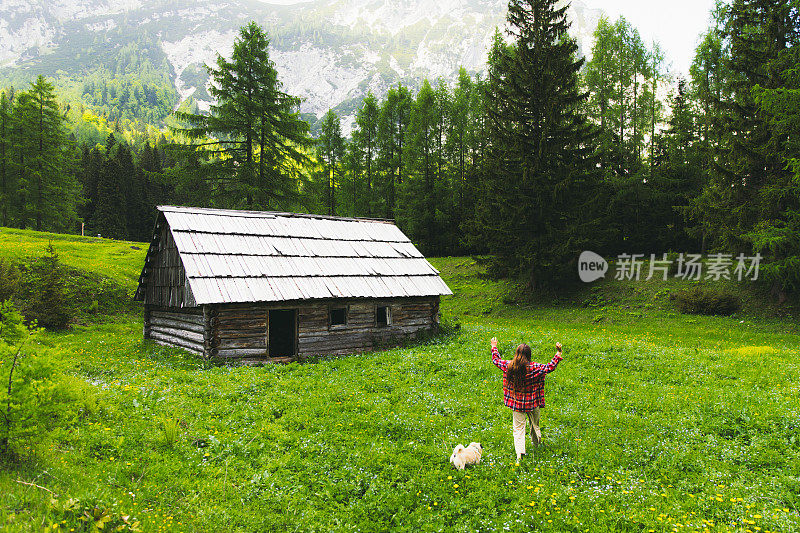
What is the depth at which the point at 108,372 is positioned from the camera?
12828 millimetres

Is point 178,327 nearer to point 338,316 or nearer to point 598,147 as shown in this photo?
point 338,316

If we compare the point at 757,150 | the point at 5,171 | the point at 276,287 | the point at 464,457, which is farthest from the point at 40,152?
the point at 757,150

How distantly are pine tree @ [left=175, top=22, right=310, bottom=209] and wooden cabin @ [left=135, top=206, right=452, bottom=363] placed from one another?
10.3 metres

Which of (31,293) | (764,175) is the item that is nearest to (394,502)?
(31,293)

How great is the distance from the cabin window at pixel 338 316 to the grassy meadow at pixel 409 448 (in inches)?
125

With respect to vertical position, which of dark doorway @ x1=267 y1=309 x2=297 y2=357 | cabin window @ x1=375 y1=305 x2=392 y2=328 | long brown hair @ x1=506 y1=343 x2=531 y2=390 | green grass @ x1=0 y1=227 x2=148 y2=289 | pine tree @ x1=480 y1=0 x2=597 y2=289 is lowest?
dark doorway @ x1=267 y1=309 x2=297 y2=357

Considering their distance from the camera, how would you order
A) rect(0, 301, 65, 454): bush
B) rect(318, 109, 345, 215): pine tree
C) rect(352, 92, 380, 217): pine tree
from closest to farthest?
rect(0, 301, 65, 454): bush → rect(352, 92, 380, 217): pine tree → rect(318, 109, 345, 215): pine tree

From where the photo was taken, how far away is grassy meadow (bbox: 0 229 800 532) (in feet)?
19.9

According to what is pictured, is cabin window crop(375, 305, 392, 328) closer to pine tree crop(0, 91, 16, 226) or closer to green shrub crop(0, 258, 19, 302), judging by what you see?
green shrub crop(0, 258, 19, 302)

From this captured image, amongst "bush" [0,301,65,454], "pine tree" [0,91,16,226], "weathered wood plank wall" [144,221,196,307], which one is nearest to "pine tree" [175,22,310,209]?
"weathered wood plank wall" [144,221,196,307]

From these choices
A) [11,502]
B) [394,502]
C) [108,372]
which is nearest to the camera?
[11,502]

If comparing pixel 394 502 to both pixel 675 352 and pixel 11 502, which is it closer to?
pixel 11 502

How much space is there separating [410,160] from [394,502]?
4111 centimetres

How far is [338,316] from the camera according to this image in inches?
725
